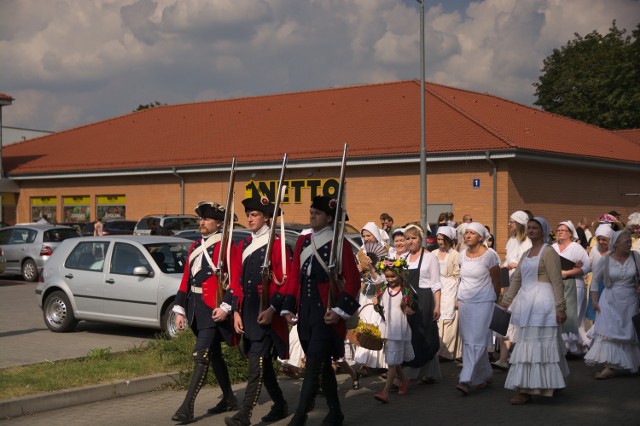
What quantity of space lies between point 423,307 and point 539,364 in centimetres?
165

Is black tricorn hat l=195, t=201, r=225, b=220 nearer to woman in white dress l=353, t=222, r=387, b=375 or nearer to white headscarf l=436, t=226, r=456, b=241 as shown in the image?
woman in white dress l=353, t=222, r=387, b=375

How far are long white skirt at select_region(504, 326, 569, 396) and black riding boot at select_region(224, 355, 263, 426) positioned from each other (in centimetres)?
270

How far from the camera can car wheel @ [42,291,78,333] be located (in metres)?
14.3

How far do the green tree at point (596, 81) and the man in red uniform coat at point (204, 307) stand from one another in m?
48.2

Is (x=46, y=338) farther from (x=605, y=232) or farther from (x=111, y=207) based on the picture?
(x=111, y=207)

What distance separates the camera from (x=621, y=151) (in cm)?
3756

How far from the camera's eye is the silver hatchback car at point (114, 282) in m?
13.3

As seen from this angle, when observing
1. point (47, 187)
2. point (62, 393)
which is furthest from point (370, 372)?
point (47, 187)

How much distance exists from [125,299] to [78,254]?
1.58m

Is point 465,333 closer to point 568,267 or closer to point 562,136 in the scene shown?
point 568,267

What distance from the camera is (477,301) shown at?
9.80m

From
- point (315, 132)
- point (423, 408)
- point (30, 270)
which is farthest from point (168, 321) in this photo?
point (315, 132)

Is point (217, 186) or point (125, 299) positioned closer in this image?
point (125, 299)

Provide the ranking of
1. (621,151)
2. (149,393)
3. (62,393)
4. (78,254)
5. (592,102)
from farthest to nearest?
1. (592,102)
2. (621,151)
3. (78,254)
4. (149,393)
5. (62,393)
